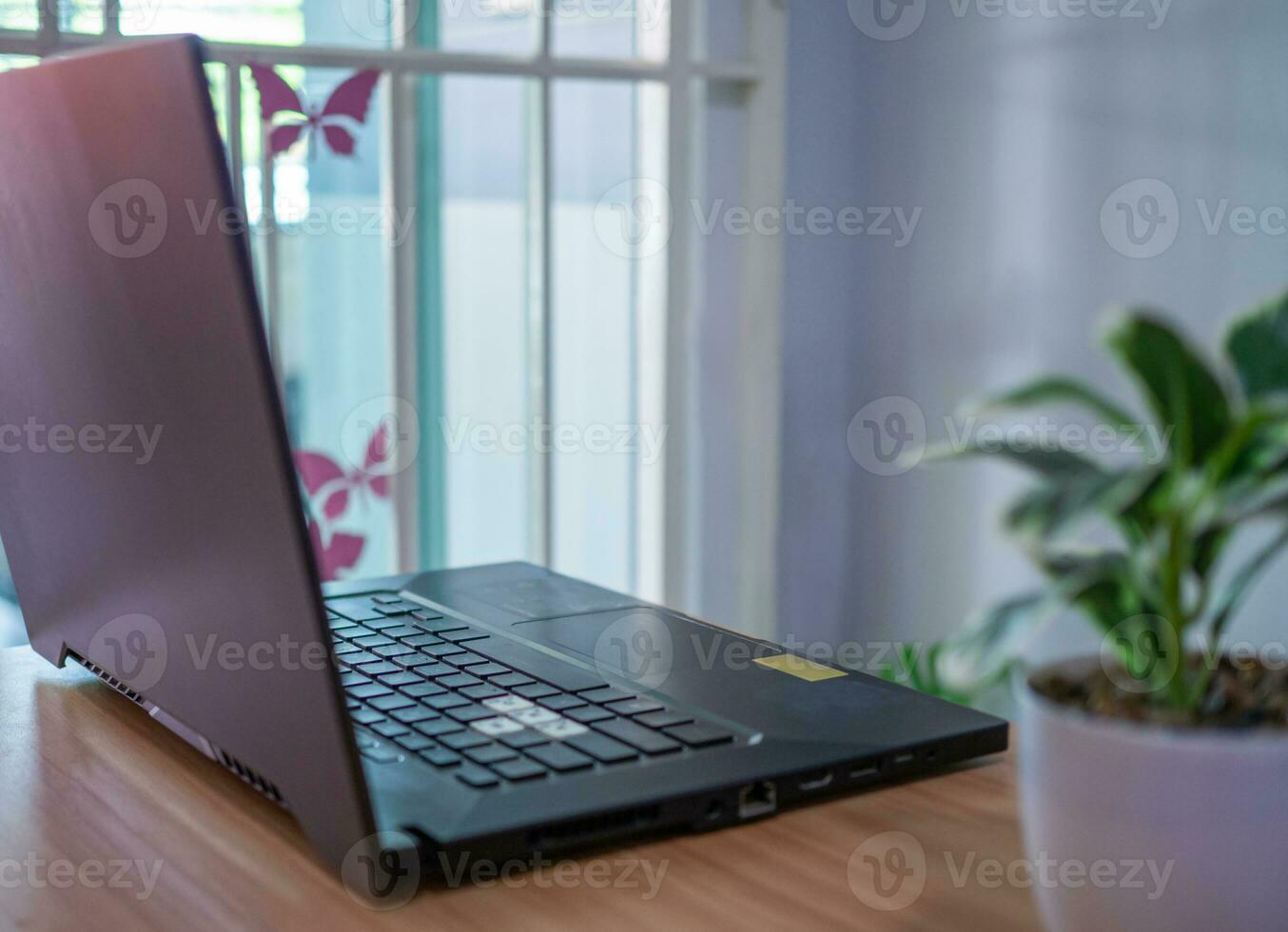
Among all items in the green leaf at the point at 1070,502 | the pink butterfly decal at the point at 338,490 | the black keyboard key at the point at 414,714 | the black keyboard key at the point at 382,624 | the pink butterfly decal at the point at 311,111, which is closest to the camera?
the green leaf at the point at 1070,502

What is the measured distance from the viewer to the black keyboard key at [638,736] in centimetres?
73

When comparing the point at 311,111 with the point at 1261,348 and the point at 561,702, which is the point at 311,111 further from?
the point at 1261,348

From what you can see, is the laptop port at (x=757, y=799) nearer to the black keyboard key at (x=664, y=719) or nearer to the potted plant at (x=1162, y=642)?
the black keyboard key at (x=664, y=719)

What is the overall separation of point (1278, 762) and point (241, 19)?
2.24 m

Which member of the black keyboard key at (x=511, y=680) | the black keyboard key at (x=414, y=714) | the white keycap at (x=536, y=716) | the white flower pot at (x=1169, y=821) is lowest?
the black keyboard key at (x=511, y=680)

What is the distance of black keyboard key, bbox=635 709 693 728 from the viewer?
76cm

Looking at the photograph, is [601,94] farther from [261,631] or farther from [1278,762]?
[1278,762]

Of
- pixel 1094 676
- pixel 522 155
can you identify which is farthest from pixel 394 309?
pixel 1094 676

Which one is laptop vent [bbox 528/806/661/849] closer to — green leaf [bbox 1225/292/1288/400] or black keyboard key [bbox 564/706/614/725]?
black keyboard key [bbox 564/706/614/725]

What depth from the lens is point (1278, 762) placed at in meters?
0.46

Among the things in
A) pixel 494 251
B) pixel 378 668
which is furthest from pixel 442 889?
pixel 494 251

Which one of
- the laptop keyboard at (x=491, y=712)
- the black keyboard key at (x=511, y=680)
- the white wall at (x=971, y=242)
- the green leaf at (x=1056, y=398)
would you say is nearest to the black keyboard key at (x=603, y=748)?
the laptop keyboard at (x=491, y=712)

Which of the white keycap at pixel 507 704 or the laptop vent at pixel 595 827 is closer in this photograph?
the laptop vent at pixel 595 827

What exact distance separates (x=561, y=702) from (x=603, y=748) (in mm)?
82
